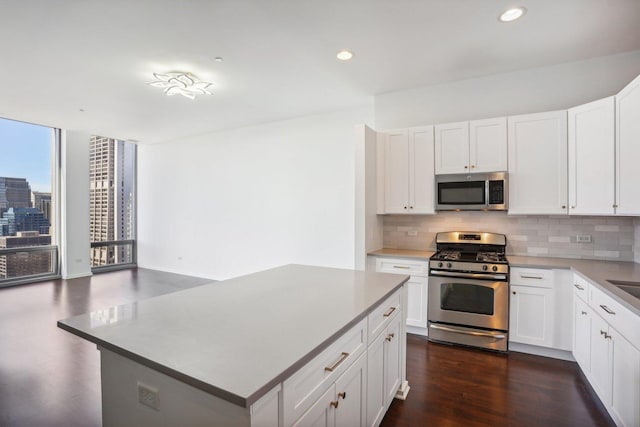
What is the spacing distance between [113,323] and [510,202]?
3.50m

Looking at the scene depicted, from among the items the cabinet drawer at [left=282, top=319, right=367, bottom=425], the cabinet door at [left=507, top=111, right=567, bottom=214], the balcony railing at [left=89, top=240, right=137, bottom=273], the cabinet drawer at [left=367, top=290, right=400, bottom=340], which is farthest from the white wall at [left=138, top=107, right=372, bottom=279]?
the cabinet drawer at [left=282, top=319, right=367, bottom=425]

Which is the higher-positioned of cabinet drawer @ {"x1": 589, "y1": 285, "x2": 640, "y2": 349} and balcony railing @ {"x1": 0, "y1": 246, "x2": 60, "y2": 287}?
cabinet drawer @ {"x1": 589, "y1": 285, "x2": 640, "y2": 349}

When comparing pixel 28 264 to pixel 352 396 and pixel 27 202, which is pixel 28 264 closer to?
pixel 27 202

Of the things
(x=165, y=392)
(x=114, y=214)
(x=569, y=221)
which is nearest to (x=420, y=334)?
(x=569, y=221)

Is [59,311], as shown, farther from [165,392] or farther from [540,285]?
[540,285]

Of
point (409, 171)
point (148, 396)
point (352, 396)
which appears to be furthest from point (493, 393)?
point (148, 396)

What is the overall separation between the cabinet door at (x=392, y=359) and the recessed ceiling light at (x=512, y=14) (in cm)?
243

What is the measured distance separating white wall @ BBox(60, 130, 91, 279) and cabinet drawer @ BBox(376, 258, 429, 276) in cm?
618

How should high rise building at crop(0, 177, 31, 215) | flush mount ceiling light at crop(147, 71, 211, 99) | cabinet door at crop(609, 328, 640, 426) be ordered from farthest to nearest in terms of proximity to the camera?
high rise building at crop(0, 177, 31, 215) < flush mount ceiling light at crop(147, 71, 211, 99) < cabinet door at crop(609, 328, 640, 426)

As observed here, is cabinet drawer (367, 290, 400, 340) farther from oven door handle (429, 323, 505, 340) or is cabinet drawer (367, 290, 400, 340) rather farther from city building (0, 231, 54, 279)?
city building (0, 231, 54, 279)

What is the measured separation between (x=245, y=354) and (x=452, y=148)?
3212 mm

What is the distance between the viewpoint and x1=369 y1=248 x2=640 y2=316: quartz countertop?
74.4 inches


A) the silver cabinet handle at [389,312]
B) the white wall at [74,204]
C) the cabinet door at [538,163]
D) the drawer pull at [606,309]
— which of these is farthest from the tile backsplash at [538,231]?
the white wall at [74,204]

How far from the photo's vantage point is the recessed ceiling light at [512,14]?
240cm
